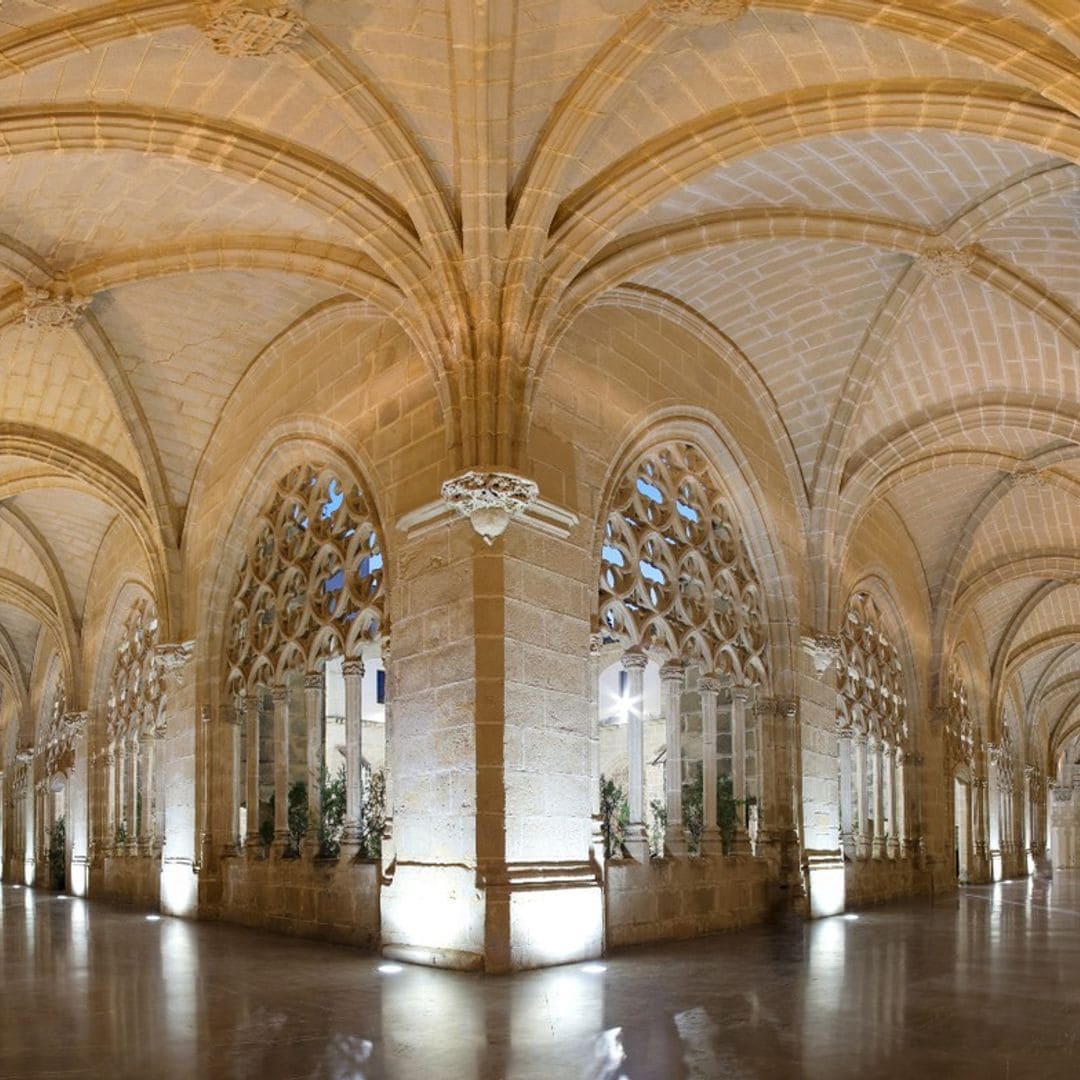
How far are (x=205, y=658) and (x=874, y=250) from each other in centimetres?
684

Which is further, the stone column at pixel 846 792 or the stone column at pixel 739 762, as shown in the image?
the stone column at pixel 846 792

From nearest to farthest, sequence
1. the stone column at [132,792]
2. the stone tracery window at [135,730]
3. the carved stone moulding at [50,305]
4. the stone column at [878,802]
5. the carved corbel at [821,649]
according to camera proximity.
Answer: the carved stone moulding at [50,305] < the carved corbel at [821,649] < the stone tracery window at [135,730] < the stone column at [878,802] < the stone column at [132,792]

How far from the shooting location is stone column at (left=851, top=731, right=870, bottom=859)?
45.1 ft

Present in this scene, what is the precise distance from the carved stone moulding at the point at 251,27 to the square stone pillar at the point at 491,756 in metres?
2.87

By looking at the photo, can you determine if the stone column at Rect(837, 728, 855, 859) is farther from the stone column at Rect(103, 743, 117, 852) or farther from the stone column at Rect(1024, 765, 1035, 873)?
the stone column at Rect(1024, 765, 1035, 873)

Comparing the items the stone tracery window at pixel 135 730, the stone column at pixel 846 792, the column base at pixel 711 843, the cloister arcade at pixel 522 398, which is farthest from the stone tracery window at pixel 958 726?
the stone tracery window at pixel 135 730

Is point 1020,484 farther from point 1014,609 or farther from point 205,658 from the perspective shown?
point 205,658

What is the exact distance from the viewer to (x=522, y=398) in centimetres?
784

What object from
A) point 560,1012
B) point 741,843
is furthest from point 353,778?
point 560,1012

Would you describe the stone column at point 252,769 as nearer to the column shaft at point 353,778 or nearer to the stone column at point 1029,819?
the column shaft at point 353,778

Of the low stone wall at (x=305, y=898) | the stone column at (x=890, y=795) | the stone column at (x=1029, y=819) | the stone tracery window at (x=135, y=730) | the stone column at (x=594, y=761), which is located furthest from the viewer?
the stone column at (x=1029, y=819)

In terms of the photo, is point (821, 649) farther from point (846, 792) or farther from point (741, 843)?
point (846, 792)

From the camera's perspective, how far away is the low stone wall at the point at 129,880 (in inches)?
522

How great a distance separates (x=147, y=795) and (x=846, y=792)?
24.9ft
